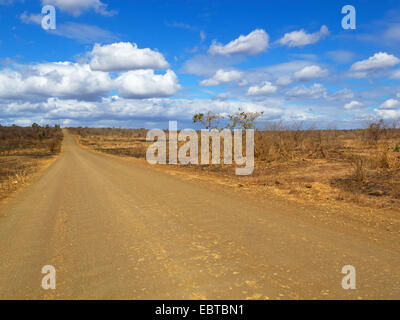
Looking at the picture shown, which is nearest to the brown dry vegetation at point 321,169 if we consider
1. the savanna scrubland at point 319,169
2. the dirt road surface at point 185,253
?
the savanna scrubland at point 319,169

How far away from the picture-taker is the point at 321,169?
41.8 feet

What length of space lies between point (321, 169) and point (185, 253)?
9939mm

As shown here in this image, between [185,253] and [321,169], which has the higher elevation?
[321,169]

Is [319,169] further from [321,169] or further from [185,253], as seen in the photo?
[185,253]

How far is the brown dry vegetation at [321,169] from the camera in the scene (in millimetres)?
8500

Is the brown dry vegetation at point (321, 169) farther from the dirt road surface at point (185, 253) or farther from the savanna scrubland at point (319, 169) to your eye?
the dirt road surface at point (185, 253)

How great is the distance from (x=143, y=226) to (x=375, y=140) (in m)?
18.6

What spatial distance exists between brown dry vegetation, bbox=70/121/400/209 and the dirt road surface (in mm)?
2308

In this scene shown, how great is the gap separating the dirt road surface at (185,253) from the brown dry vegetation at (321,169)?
231 cm

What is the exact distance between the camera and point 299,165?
14.3 m

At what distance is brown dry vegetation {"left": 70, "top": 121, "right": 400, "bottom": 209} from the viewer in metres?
8.50

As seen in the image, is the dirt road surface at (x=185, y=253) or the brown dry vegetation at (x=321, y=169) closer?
the dirt road surface at (x=185, y=253)

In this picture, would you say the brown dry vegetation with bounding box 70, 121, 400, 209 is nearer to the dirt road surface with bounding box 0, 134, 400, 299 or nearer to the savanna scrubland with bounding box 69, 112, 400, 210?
the savanna scrubland with bounding box 69, 112, 400, 210

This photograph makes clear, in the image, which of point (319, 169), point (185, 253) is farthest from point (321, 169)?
point (185, 253)
